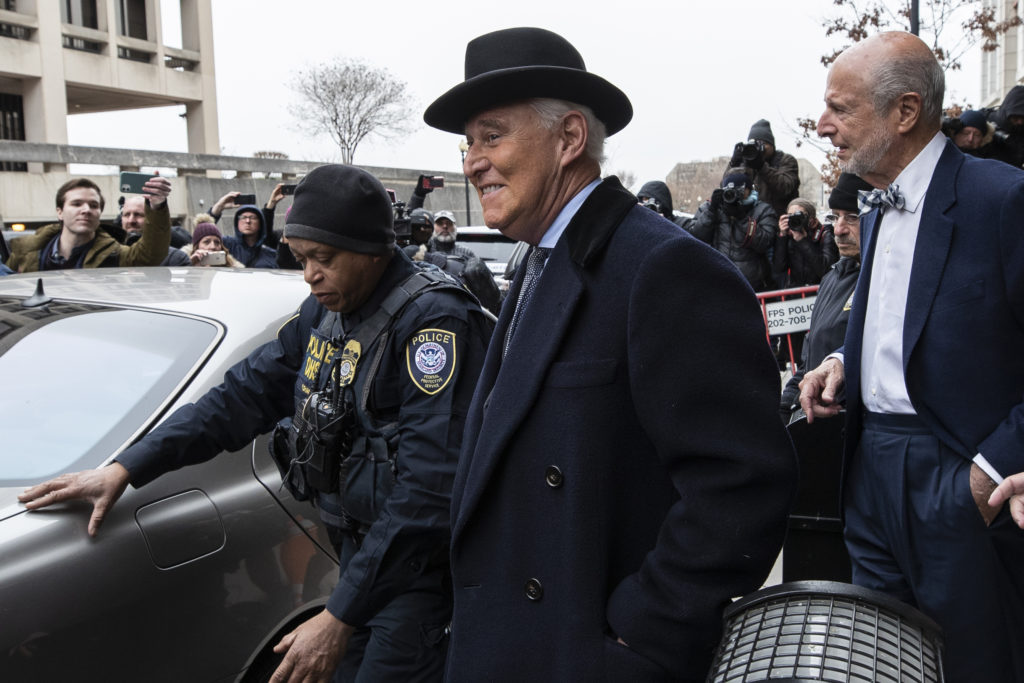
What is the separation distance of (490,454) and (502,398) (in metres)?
0.10

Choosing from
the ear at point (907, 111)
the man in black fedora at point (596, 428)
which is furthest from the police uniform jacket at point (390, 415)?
the ear at point (907, 111)

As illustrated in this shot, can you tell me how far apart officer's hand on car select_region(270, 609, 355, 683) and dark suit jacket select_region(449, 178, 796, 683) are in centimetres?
52

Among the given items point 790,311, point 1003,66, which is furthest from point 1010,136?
point 1003,66

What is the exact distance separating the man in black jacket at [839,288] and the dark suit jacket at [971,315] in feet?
5.68

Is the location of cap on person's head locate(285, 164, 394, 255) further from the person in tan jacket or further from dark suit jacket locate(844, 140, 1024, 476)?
the person in tan jacket

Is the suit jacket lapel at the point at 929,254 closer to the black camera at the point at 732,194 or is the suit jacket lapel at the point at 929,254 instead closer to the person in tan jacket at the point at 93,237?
the person in tan jacket at the point at 93,237

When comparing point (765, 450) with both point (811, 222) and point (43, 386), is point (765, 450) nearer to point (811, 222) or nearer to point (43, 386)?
point (43, 386)

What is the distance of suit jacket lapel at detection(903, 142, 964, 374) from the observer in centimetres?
199

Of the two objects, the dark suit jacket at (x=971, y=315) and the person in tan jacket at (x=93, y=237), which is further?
the person in tan jacket at (x=93, y=237)

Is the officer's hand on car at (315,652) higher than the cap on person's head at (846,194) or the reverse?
the reverse

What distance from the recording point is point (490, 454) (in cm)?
153

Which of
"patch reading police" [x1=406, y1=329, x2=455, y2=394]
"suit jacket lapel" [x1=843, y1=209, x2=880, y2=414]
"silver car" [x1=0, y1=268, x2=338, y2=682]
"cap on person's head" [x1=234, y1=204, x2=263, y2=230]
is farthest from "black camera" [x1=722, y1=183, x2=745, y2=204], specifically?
"patch reading police" [x1=406, y1=329, x2=455, y2=394]

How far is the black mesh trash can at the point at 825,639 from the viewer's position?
3.77ft

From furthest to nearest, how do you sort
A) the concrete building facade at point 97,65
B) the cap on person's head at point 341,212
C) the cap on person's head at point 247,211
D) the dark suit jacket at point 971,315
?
1. the concrete building facade at point 97,65
2. the cap on person's head at point 247,211
3. the cap on person's head at point 341,212
4. the dark suit jacket at point 971,315
